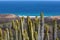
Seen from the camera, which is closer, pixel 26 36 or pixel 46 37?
pixel 26 36

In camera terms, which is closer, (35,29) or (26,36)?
(26,36)

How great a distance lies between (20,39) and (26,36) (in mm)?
228

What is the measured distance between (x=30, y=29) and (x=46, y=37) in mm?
744

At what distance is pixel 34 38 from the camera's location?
8133 millimetres

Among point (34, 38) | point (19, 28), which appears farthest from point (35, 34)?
point (19, 28)

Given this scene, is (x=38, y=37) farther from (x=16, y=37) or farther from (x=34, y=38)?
(x=16, y=37)

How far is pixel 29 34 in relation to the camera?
320 inches

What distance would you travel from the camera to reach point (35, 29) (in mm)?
8555

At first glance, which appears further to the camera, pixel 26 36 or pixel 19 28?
pixel 19 28

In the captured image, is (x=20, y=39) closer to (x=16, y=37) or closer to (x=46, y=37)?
(x=16, y=37)

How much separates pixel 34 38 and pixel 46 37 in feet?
1.83

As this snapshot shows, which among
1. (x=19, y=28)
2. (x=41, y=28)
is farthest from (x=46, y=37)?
(x=19, y=28)

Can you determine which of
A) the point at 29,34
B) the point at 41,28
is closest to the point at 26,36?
the point at 29,34

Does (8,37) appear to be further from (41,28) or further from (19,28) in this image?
(41,28)
